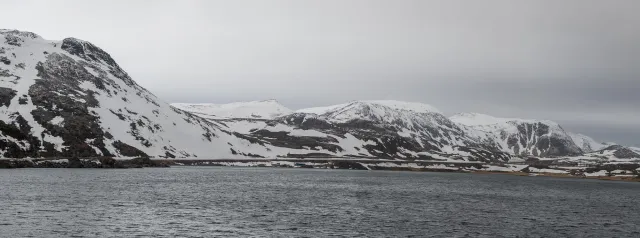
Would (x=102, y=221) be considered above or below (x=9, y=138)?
below

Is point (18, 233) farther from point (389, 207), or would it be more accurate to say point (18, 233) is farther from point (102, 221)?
point (389, 207)

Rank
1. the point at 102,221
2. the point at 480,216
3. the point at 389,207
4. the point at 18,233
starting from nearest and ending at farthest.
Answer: the point at 18,233
the point at 102,221
the point at 480,216
the point at 389,207

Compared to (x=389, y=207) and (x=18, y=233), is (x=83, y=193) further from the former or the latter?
(x=389, y=207)

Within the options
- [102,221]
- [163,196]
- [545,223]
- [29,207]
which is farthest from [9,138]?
[545,223]

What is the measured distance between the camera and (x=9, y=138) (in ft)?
646

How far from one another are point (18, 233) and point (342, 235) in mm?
34435

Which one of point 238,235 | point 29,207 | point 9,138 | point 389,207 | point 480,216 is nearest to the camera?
point 238,235

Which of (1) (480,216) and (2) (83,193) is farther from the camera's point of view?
(2) (83,193)

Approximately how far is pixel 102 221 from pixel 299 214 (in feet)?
92.5

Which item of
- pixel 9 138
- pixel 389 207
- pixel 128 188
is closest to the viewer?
pixel 389 207

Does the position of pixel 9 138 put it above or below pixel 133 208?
above

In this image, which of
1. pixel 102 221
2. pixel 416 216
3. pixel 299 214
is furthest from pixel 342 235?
pixel 102 221

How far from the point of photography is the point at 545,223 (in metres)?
80.3

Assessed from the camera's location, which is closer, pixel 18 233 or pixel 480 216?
pixel 18 233
